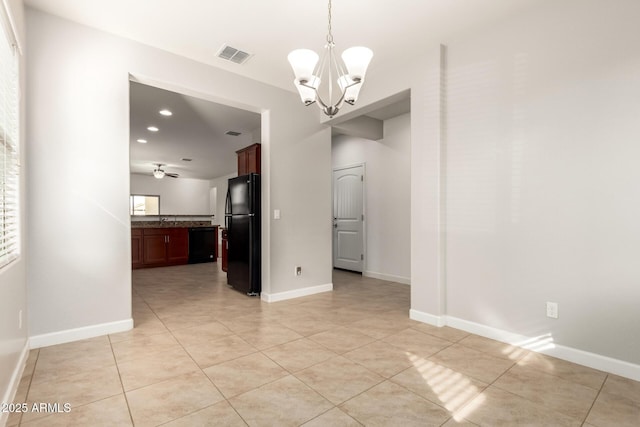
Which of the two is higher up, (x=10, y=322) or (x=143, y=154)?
(x=143, y=154)

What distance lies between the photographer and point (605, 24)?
2258mm

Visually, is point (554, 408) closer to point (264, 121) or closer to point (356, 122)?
point (264, 121)

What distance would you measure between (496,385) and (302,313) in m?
2.04

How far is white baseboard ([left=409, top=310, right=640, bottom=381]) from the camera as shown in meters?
2.15


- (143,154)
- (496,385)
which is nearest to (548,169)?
(496,385)

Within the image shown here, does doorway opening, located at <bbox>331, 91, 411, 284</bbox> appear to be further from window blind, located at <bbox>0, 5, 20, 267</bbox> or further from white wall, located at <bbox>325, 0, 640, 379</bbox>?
window blind, located at <bbox>0, 5, 20, 267</bbox>

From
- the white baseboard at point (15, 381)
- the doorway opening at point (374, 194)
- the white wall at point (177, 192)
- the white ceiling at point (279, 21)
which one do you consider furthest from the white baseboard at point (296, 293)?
the white wall at point (177, 192)

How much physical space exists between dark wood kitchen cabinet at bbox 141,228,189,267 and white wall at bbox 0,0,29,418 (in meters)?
4.57

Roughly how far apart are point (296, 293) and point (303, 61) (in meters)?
3.05

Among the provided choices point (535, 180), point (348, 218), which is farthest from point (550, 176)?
point (348, 218)

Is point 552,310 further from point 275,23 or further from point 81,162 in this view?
point 81,162

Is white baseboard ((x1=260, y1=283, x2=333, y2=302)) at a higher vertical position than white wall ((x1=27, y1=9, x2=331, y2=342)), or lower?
lower

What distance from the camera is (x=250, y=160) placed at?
474 cm

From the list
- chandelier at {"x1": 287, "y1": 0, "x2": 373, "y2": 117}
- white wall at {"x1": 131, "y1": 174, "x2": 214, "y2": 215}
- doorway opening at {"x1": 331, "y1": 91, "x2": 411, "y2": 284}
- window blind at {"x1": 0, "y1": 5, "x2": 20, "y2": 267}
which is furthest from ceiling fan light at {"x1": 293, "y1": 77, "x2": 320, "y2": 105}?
white wall at {"x1": 131, "y1": 174, "x2": 214, "y2": 215}
